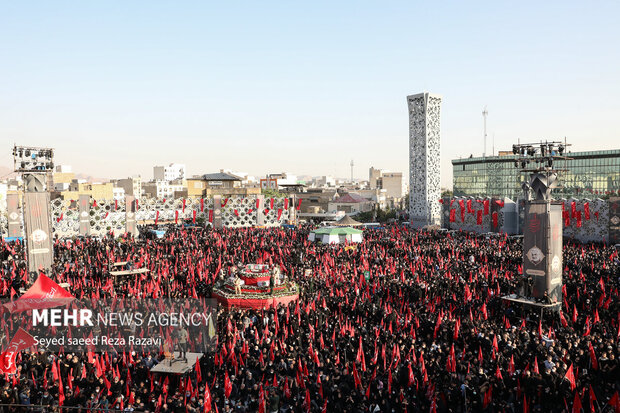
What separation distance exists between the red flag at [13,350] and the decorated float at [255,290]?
302 inches

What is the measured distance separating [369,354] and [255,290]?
7424 mm

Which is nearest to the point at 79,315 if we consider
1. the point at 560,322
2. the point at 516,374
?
the point at 516,374

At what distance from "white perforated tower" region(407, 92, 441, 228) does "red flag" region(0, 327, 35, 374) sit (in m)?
44.4

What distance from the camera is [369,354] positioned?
12906mm

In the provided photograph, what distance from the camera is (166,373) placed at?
11.7 meters

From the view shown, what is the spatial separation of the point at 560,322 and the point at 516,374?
20.0 ft

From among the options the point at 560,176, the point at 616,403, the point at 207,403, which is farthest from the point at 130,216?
the point at 560,176

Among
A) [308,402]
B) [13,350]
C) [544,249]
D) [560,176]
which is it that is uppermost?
[560,176]

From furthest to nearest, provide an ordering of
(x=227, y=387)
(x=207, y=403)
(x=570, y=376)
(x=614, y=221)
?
(x=614, y=221), (x=227, y=387), (x=570, y=376), (x=207, y=403)

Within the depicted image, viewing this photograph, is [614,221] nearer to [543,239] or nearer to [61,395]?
[543,239]

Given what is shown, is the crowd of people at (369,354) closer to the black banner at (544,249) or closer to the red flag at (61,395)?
the red flag at (61,395)

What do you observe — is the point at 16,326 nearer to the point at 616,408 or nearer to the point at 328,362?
the point at 328,362

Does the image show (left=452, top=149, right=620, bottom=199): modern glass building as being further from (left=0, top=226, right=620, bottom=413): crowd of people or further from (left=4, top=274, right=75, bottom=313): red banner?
(left=4, top=274, right=75, bottom=313): red banner

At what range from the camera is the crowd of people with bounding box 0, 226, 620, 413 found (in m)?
10.3
